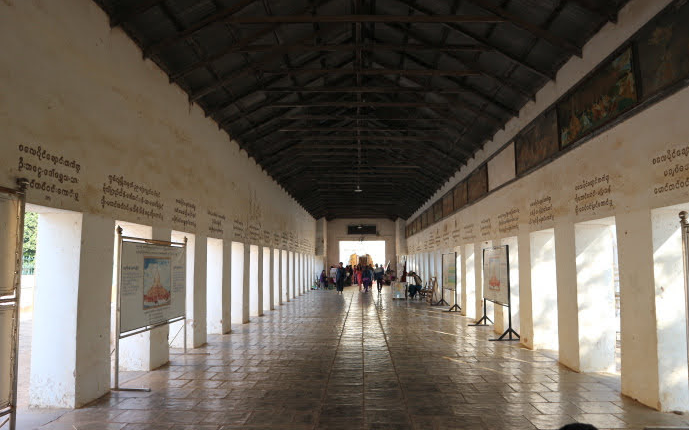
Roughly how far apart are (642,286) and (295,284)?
20276 millimetres

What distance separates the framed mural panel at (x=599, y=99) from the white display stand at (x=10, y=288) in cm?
685

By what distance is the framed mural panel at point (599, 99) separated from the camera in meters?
5.98

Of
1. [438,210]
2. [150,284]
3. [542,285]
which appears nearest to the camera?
[150,284]

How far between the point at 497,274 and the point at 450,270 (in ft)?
17.5

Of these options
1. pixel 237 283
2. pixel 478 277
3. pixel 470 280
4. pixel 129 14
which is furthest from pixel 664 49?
pixel 237 283

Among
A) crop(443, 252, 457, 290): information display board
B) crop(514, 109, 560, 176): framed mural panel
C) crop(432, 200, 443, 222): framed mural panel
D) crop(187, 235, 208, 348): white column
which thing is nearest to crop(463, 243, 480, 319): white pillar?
crop(443, 252, 457, 290): information display board

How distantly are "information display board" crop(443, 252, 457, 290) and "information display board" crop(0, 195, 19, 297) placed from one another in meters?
12.5

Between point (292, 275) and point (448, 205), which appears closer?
point (448, 205)

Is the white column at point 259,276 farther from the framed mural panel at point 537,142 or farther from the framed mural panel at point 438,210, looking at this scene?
the framed mural panel at point 537,142

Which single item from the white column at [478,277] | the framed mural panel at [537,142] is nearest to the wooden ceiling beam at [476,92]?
the framed mural panel at [537,142]

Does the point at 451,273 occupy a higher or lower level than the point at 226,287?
higher

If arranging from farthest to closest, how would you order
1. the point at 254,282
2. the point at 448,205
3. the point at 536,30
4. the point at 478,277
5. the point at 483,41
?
the point at 448,205, the point at 254,282, the point at 478,277, the point at 483,41, the point at 536,30

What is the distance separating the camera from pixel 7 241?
4574 millimetres

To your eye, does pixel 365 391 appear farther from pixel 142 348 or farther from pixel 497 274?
pixel 497 274
